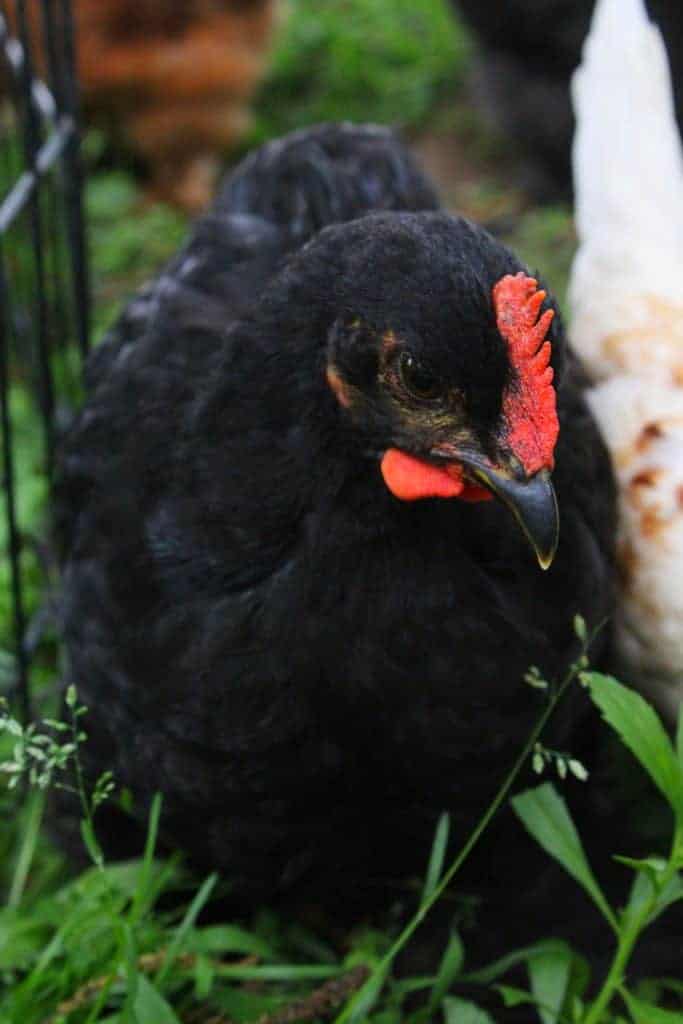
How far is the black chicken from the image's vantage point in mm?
1352

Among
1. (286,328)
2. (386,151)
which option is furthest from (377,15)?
(286,328)

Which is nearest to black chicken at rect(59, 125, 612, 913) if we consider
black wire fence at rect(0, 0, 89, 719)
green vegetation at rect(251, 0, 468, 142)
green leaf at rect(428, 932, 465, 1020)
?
green leaf at rect(428, 932, 465, 1020)

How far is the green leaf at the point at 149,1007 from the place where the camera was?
150cm

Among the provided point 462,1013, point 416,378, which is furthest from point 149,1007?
point 416,378

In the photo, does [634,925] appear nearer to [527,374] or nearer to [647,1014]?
[647,1014]

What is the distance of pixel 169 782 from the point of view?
167 centimetres

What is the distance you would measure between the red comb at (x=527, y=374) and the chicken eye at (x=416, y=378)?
0.23 feet

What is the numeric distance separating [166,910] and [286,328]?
861 millimetres

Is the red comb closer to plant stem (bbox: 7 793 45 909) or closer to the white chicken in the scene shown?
the white chicken

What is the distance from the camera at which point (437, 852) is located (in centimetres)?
162

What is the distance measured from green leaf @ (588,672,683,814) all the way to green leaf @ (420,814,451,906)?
0.28 meters

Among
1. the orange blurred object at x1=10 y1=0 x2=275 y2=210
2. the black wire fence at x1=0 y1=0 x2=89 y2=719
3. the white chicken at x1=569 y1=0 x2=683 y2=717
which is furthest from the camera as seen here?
the orange blurred object at x1=10 y1=0 x2=275 y2=210

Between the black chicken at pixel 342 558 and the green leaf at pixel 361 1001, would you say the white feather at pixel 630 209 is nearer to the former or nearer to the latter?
the black chicken at pixel 342 558

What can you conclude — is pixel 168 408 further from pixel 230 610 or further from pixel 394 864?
pixel 394 864
